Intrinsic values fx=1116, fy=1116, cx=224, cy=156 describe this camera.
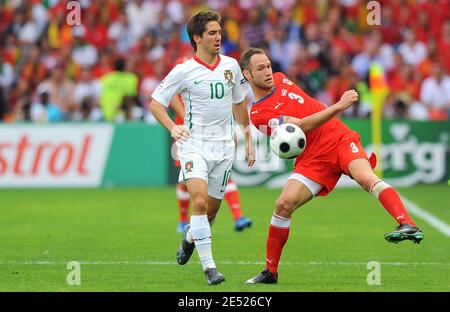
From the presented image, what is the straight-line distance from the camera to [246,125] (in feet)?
32.7

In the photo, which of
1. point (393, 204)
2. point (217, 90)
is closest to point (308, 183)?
point (393, 204)

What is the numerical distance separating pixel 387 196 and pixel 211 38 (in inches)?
78.6

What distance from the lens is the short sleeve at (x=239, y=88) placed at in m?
9.69

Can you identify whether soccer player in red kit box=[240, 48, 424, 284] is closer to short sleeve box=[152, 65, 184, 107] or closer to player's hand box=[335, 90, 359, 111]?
player's hand box=[335, 90, 359, 111]

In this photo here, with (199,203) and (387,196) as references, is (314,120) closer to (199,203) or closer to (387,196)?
(387,196)

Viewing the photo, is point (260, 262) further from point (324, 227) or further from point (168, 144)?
point (168, 144)

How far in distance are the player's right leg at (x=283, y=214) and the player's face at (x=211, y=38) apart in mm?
1275

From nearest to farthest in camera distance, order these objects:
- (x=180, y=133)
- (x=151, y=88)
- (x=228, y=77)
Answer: (x=180, y=133), (x=228, y=77), (x=151, y=88)

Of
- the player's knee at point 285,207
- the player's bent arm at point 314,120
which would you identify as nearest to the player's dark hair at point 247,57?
the player's bent arm at point 314,120

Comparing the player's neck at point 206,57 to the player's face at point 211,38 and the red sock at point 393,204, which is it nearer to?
the player's face at point 211,38

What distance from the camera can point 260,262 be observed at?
10.9 metres

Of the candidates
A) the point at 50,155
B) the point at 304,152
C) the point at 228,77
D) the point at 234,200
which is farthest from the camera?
the point at 50,155

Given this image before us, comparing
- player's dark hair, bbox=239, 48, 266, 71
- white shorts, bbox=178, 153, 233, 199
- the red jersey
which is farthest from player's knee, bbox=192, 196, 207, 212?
player's dark hair, bbox=239, 48, 266, 71

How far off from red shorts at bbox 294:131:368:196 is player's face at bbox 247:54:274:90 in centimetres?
70
